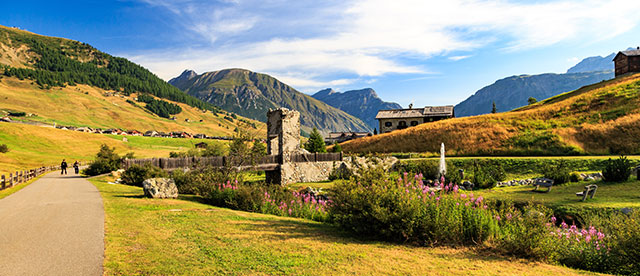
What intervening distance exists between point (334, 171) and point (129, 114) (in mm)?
181660

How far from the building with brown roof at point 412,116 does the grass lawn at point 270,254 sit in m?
75.4

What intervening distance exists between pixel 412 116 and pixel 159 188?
7257cm

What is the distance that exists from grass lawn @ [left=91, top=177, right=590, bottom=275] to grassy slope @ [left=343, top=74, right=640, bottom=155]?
107ft

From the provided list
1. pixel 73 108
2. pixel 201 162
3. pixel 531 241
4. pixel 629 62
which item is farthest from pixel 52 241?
pixel 73 108

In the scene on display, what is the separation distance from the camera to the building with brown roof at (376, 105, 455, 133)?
3155 inches

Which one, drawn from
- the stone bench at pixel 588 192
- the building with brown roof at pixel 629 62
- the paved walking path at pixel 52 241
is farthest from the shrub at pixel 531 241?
the building with brown roof at pixel 629 62

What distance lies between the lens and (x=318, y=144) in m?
52.8

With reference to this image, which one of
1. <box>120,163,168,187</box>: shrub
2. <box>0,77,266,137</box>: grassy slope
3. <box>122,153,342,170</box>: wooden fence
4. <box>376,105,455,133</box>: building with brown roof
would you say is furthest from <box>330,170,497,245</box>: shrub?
<box>0,77,266,137</box>: grassy slope

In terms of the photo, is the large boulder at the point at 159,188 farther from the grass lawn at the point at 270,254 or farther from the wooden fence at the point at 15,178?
the wooden fence at the point at 15,178

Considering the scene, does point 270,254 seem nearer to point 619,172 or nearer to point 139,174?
point 619,172

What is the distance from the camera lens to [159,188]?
52.5 feet

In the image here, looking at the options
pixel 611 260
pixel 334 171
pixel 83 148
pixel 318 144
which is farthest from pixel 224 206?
pixel 83 148

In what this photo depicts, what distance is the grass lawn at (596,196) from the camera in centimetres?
1261

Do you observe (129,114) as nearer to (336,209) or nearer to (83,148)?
(83,148)
